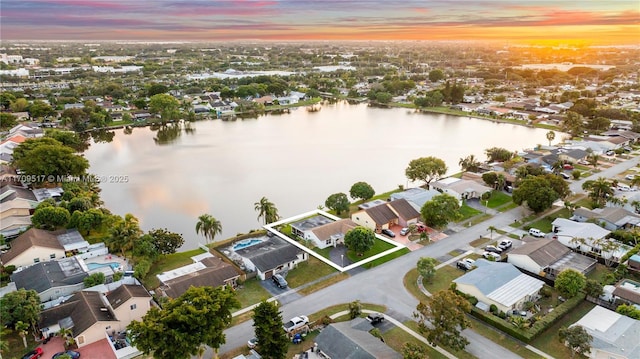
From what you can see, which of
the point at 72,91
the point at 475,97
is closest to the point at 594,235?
the point at 475,97

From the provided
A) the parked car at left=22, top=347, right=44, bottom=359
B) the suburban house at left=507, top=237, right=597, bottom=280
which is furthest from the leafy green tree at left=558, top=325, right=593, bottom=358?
the parked car at left=22, top=347, right=44, bottom=359

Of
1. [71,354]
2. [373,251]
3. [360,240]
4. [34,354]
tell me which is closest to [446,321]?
[360,240]

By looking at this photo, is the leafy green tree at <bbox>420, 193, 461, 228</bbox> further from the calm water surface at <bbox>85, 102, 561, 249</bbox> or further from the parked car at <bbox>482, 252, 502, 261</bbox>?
the calm water surface at <bbox>85, 102, 561, 249</bbox>

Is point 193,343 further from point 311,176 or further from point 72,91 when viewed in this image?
point 72,91

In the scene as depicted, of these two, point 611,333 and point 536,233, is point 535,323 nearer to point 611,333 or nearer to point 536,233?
point 611,333

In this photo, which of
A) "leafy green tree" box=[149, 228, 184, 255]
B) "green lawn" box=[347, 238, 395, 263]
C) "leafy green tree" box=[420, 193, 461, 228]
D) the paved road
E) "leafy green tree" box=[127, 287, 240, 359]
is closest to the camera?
"leafy green tree" box=[127, 287, 240, 359]

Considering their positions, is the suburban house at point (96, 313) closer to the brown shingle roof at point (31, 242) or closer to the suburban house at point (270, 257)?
the suburban house at point (270, 257)
